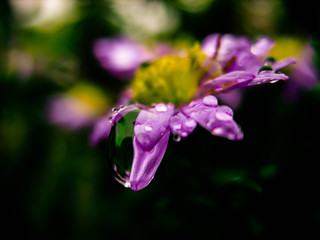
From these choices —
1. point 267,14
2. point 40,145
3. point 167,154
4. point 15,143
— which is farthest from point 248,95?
point 15,143

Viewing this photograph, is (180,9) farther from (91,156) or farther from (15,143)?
(15,143)

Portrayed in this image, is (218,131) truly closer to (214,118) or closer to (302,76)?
(214,118)

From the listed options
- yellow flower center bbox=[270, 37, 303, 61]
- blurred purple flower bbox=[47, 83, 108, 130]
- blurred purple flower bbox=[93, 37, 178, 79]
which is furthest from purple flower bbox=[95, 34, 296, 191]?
blurred purple flower bbox=[47, 83, 108, 130]

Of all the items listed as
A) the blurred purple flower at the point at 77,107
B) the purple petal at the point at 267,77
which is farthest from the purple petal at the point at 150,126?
the blurred purple flower at the point at 77,107

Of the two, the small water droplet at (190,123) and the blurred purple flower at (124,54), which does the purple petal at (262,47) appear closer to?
the small water droplet at (190,123)

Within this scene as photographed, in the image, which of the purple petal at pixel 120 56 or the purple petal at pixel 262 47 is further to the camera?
the purple petal at pixel 120 56

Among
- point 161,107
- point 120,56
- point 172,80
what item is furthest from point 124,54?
point 161,107

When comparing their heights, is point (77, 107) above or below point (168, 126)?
below
